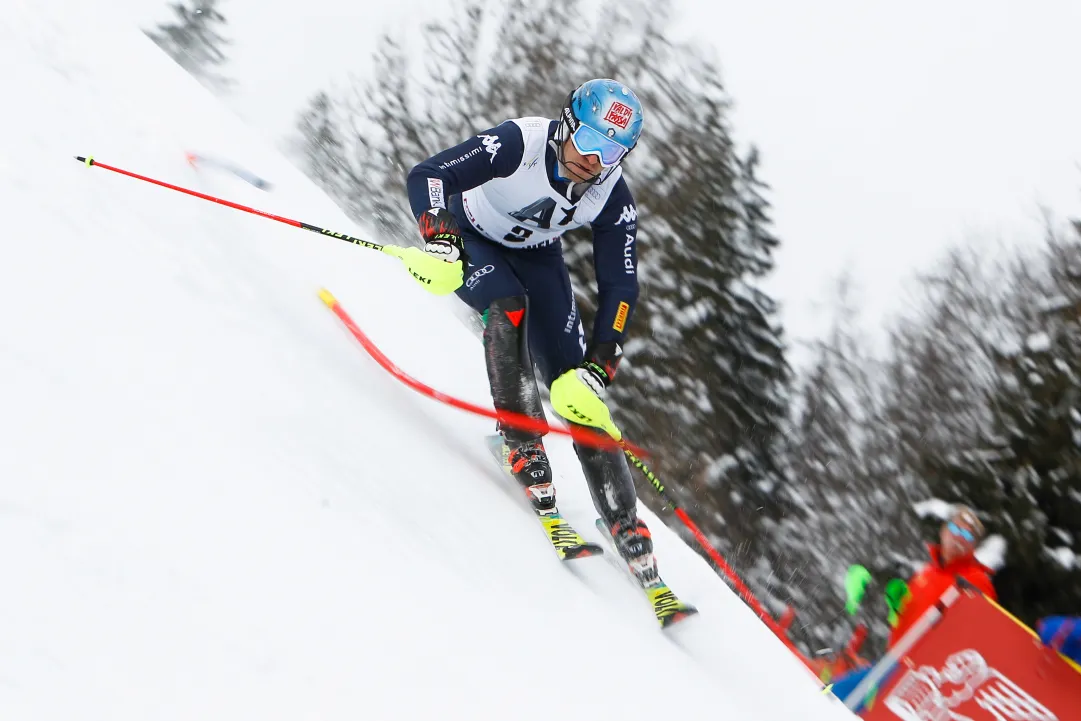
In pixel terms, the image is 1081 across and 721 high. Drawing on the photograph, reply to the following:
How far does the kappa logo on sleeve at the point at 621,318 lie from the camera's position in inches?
148

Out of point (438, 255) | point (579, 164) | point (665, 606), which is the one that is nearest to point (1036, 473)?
point (665, 606)

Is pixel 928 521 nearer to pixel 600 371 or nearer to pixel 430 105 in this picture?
pixel 600 371

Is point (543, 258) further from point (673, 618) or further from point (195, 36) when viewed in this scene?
point (195, 36)

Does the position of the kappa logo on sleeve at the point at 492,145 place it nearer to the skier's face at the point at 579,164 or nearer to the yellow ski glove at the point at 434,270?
the skier's face at the point at 579,164

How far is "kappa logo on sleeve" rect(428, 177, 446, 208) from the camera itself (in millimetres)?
3438

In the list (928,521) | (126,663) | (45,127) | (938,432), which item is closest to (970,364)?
(938,432)

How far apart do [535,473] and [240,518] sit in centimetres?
178

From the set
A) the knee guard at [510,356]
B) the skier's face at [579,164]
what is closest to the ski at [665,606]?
the knee guard at [510,356]

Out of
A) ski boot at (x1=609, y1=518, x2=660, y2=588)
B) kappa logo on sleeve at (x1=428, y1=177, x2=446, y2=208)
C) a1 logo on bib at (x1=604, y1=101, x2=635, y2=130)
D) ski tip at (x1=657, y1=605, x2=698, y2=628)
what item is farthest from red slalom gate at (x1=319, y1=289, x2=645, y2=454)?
a1 logo on bib at (x1=604, y1=101, x2=635, y2=130)

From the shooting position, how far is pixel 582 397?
349 centimetres

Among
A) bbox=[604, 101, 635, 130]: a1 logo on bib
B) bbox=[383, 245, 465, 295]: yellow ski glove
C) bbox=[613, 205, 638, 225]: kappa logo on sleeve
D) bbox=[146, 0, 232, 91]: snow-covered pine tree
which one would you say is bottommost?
bbox=[146, 0, 232, 91]: snow-covered pine tree

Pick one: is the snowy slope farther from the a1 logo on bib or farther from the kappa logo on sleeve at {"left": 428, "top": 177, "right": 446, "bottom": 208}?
the a1 logo on bib

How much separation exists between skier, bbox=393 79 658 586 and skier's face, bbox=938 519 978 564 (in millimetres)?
1933

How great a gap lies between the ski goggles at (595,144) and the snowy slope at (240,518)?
54.5 inches
